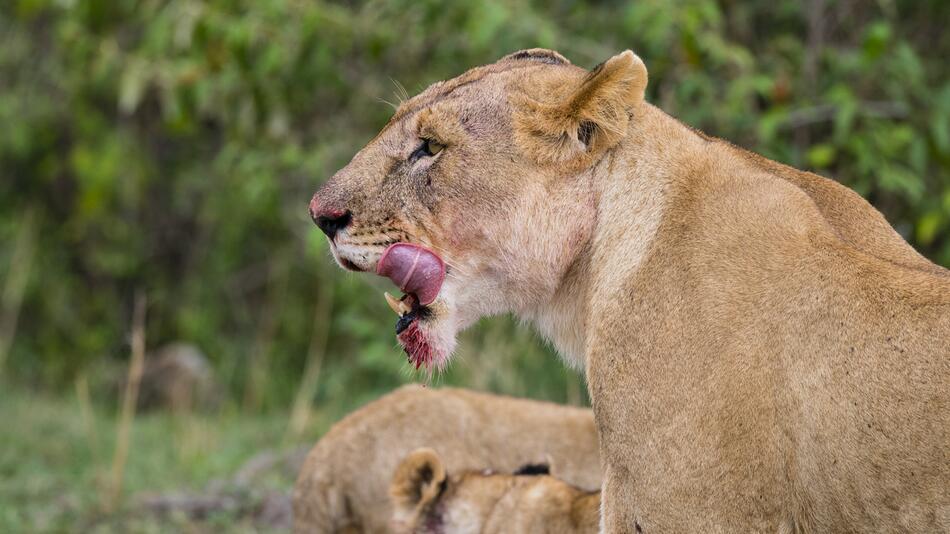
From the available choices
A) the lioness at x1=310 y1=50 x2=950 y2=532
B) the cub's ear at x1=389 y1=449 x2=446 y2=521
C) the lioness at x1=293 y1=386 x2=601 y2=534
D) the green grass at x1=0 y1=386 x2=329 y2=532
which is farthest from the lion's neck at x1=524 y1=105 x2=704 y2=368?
the green grass at x1=0 y1=386 x2=329 y2=532

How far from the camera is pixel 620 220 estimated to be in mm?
3197

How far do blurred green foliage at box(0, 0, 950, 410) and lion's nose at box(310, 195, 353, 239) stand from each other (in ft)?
3.04

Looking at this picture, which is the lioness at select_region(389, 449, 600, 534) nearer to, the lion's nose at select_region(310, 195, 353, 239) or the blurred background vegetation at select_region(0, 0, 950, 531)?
the blurred background vegetation at select_region(0, 0, 950, 531)

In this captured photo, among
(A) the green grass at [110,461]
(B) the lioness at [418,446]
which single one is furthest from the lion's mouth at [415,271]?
(A) the green grass at [110,461]

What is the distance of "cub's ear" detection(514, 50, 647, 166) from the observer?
10.4 ft

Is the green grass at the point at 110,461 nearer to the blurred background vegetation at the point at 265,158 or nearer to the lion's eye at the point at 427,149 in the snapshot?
the blurred background vegetation at the point at 265,158

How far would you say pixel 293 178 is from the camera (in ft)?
29.6

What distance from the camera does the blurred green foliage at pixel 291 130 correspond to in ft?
21.2

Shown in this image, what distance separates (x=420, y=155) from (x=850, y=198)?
106 centimetres

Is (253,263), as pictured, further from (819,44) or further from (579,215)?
(579,215)

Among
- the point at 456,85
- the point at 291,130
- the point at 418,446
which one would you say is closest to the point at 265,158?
the point at 291,130

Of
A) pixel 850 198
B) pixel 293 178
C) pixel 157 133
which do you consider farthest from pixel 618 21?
pixel 157 133

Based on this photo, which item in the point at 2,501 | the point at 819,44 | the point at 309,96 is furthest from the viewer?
the point at 309,96

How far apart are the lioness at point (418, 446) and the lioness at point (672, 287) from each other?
1.06m
